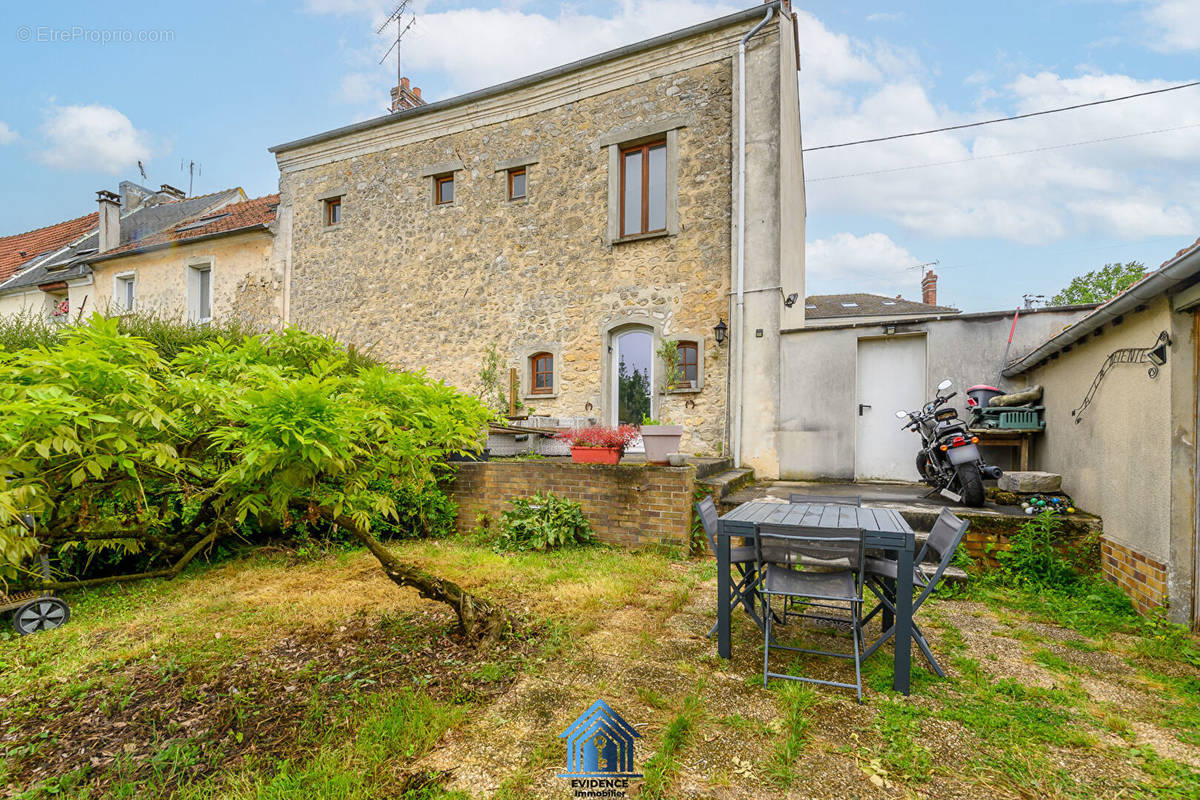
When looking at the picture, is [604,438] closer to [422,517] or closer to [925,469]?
[422,517]

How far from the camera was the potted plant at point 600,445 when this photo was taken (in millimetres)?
5746

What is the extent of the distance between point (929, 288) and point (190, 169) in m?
30.9

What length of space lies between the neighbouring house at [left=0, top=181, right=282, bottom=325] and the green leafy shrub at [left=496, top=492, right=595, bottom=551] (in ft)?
33.7

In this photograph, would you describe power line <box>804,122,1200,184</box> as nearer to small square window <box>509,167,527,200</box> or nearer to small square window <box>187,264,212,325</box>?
small square window <box>509,167,527,200</box>

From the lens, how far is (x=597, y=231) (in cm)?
934

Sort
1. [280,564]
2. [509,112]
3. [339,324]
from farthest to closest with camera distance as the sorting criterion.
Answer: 1. [339,324]
2. [509,112]
3. [280,564]

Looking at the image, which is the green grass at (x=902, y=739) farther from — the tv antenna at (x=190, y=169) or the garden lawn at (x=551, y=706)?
the tv antenna at (x=190, y=169)

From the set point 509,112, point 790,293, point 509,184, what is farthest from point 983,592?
point 509,112

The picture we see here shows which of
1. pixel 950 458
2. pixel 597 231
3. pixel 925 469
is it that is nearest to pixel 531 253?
pixel 597 231

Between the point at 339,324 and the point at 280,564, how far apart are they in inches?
314

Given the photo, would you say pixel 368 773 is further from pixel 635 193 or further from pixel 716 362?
pixel 635 193

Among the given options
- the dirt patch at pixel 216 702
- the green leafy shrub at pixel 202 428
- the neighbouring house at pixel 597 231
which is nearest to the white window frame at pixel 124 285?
the neighbouring house at pixel 597 231

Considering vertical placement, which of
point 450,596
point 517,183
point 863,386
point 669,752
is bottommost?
point 669,752

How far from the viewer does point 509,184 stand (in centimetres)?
1031
